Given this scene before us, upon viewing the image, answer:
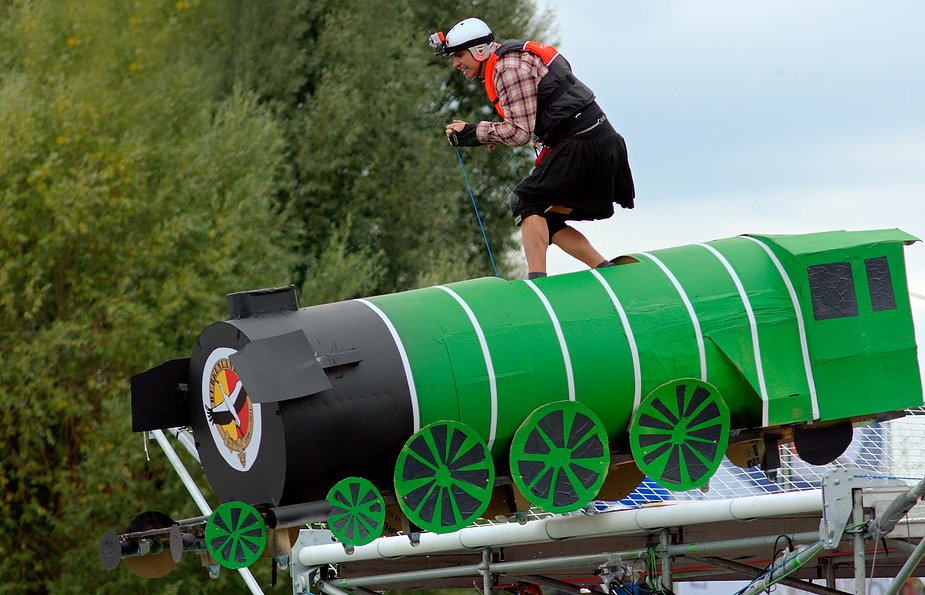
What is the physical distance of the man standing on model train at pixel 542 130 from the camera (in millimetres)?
6320

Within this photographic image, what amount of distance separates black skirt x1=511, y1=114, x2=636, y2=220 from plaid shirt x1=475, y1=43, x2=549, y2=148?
26cm

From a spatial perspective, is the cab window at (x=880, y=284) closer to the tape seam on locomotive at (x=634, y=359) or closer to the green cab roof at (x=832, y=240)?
the green cab roof at (x=832, y=240)

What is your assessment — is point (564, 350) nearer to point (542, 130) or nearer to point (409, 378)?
point (409, 378)

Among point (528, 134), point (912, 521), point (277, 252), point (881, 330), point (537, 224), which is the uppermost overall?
point (277, 252)

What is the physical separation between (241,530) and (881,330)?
3.64 metres

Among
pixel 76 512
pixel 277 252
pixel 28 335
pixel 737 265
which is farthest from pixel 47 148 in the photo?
pixel 737 265

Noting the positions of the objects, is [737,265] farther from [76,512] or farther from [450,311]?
[76,512]

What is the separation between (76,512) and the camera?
1700cm

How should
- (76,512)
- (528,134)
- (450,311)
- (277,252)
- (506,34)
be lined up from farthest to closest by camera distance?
1. (506,34)
2. (277,252)
3. (76,512)
4. (528,134)
5. (450,311)

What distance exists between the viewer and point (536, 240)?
6.53m

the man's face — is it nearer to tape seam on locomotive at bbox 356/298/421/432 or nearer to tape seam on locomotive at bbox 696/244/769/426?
tape seam on locomotive at bbox 356/298/421/432

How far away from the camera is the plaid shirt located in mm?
6301

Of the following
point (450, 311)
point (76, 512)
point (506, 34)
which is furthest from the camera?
point (506, 34)

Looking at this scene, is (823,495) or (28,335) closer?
(823,495)
